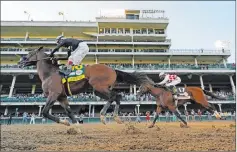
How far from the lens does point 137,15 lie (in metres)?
56.4

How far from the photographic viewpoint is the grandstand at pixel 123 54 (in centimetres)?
4441

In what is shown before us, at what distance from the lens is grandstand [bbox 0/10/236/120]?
44.4 meters

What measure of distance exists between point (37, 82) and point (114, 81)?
4103cm

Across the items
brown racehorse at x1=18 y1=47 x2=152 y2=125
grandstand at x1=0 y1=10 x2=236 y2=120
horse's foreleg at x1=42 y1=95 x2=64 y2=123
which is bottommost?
horse's foreleg at x1=42 y1=95 x2=64 y2=123

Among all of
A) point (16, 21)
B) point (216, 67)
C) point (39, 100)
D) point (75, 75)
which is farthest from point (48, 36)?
point (75, 75)

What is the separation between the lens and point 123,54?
48.7 meters

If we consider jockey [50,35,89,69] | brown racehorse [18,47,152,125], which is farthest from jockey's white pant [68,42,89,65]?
brown racehorse [18,47,152,125]

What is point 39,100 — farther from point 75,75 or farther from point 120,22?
point 75,75

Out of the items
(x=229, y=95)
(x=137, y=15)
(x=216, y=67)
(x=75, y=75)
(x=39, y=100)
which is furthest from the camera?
(x=137, y=15)

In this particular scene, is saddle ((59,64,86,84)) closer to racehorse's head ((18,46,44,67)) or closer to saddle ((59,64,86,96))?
saddle ((59,64,86,96))

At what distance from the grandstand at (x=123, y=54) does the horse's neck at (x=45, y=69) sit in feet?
109

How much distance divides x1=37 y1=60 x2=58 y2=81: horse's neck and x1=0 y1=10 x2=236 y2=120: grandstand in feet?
109

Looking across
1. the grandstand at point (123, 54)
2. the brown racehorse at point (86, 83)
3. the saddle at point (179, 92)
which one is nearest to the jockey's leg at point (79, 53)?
the brown racehorse at point (86, 83)

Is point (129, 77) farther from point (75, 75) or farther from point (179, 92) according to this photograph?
point (179, 92)
